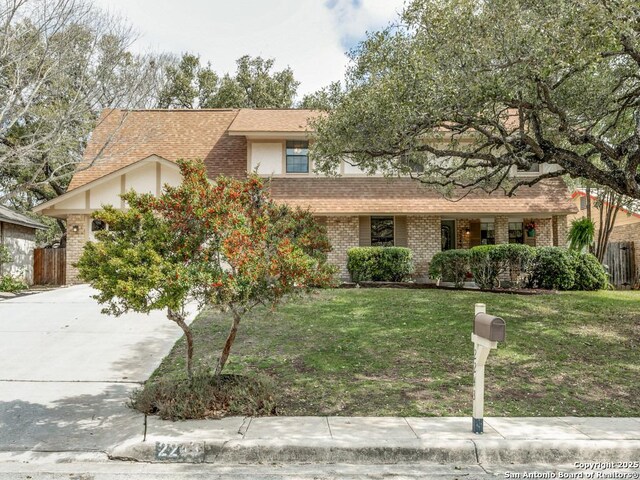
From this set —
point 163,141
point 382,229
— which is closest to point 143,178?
point 163,141

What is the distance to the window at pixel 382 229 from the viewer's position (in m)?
17.9

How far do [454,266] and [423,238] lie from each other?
348cm

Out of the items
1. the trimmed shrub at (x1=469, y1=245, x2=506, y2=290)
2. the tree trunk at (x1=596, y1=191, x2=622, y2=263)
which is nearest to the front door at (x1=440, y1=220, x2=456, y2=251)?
the tree trunk at (x1=596, y1=191, x2=622, y2=263)

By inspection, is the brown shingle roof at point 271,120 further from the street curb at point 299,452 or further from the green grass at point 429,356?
the street curb at point 299,452

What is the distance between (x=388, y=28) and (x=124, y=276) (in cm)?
653

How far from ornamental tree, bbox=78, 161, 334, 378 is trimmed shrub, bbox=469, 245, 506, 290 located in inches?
342

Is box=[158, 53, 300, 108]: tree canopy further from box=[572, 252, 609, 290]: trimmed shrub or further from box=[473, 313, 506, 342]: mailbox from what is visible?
box=[473, 313, 506, 342]: mailbox

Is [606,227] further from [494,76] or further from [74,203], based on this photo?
[74,203]

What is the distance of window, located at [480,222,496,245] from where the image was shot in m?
19.3

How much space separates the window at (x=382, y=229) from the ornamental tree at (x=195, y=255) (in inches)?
477

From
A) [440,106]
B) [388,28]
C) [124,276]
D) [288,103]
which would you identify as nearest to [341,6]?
[388,28]

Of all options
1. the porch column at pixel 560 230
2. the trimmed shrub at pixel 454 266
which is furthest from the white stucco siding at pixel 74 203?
the porch column at pixel 560 230

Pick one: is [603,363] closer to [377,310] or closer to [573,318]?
[573,318]

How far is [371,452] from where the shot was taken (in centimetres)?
464
